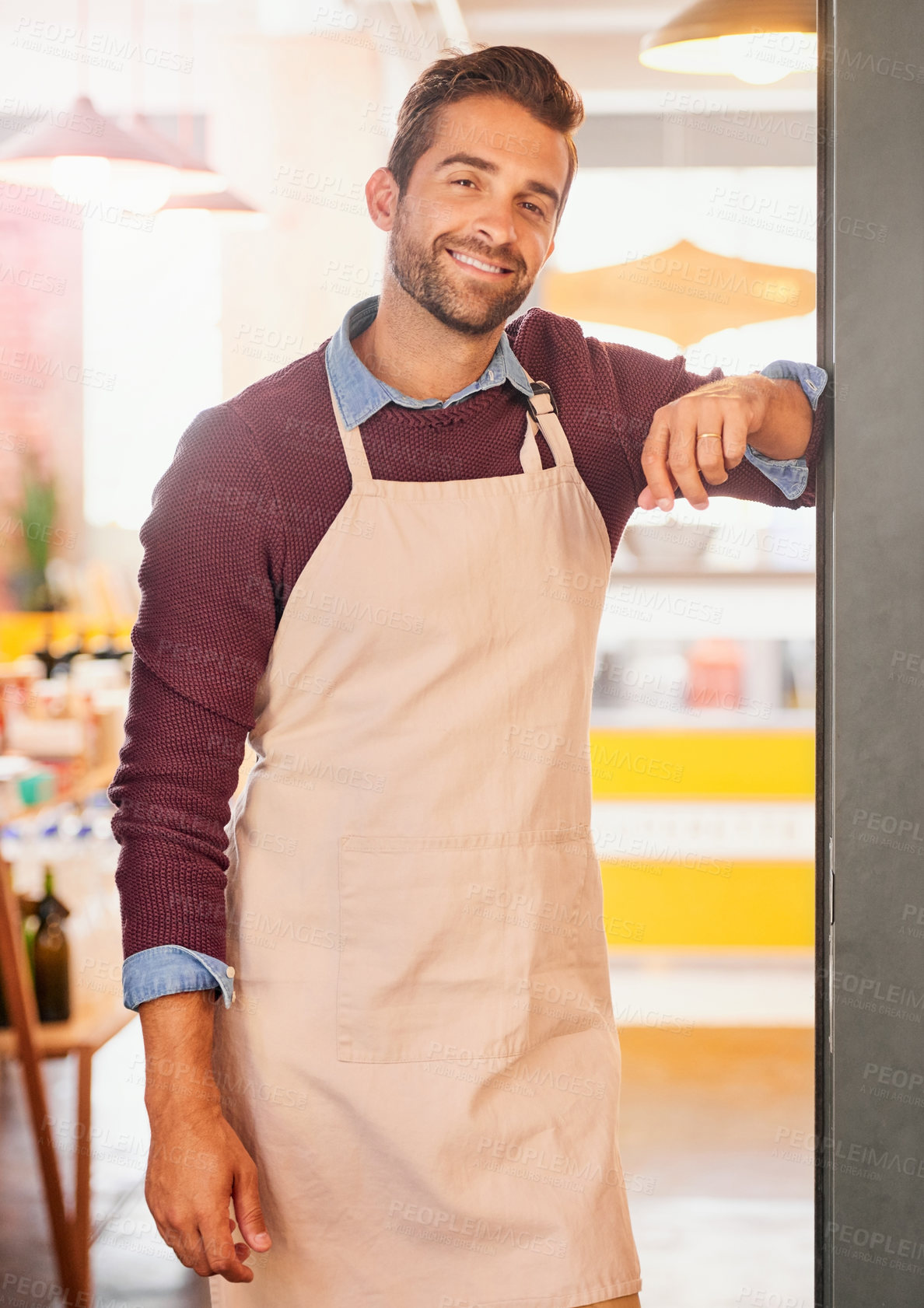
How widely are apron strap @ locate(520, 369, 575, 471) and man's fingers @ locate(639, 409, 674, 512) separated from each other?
17 cm

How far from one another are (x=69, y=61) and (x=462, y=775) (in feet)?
11.5

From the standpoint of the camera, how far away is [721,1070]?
8.91 ft

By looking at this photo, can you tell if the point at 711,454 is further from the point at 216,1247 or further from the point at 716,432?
the point at 216,1247

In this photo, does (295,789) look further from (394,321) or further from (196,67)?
(196,67)

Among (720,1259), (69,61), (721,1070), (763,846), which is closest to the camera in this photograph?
(720,1259)

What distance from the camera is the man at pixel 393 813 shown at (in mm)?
1023

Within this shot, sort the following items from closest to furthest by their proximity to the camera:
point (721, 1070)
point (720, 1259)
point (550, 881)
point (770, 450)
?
1. point (770, 450)
2. point (550, 881)
3. point (720, 1259)
4. point (721, 1070)

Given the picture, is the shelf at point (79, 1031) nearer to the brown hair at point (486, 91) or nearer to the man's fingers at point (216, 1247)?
the man's fingers at point (216, 1247)

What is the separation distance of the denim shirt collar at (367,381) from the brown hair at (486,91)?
0.13 metres

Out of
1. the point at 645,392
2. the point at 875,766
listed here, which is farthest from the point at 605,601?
the point at 875,766

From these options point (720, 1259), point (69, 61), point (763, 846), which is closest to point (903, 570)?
point (720, 1259)

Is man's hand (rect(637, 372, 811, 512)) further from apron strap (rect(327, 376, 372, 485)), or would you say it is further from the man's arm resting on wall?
apron strap (rect(327, 376, 372, 485))

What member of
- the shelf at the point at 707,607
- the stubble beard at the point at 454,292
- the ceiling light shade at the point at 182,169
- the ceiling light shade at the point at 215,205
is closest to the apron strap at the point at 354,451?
the stubble beard at the point at 454,292

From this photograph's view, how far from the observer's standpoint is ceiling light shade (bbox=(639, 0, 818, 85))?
3.37 feet
